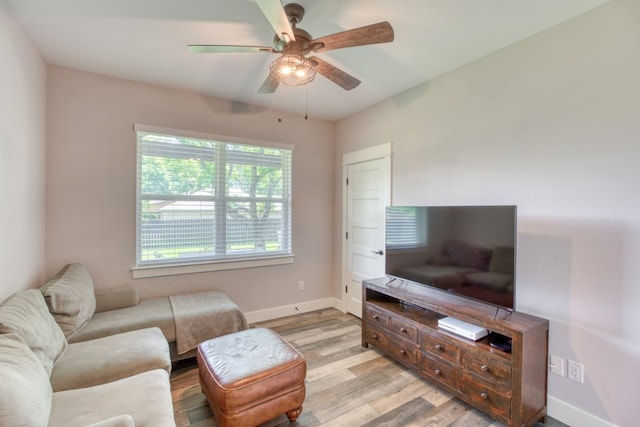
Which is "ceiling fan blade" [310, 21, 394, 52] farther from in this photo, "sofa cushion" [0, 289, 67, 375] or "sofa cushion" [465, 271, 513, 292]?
"sofa cushion" [0, 289, 67, 375]

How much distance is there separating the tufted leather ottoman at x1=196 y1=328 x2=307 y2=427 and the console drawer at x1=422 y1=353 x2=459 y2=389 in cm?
105

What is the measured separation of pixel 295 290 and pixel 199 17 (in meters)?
3.07

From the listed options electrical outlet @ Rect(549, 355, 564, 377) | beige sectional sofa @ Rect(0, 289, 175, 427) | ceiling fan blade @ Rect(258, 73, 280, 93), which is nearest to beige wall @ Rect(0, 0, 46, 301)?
beige sectional sofa @ Rect(0, 289, 175, 427)

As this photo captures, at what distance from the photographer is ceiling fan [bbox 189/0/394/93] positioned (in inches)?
61.2

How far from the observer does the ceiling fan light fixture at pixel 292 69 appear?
1.79m

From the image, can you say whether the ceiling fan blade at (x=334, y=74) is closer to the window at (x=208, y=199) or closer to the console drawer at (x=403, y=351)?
the window at (x=208, y=199)

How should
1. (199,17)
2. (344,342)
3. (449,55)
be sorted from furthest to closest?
(344,342) < (449,55) < (199,17)

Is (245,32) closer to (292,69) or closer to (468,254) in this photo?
(292,69)

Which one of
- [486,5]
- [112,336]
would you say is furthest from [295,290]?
[486,5]

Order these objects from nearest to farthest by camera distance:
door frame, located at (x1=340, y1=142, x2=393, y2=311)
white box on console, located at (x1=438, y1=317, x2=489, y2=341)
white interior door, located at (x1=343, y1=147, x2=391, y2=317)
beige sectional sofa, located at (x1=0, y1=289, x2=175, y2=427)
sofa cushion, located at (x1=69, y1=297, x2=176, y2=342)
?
1. beige sectional sofa, located at (x1=0, y1=289, x2=175, y2=427)
2. white box on console, located at (x1=438, y1=317, x2=489, y2=341)
3. sofa cushion, located at (x1=69, y1=297, x2=176, y2=342)
4. door frame, located at (x1=340, y1=142, x2=393, y2=311)
5. white interior door, located at (x1=343, y1=147, x2=391, y2=317)

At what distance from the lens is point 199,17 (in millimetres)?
1909

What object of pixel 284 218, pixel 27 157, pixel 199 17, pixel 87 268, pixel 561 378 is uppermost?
pixel 199 17

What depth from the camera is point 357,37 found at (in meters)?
1.65

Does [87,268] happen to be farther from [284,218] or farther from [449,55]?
[449,55]
